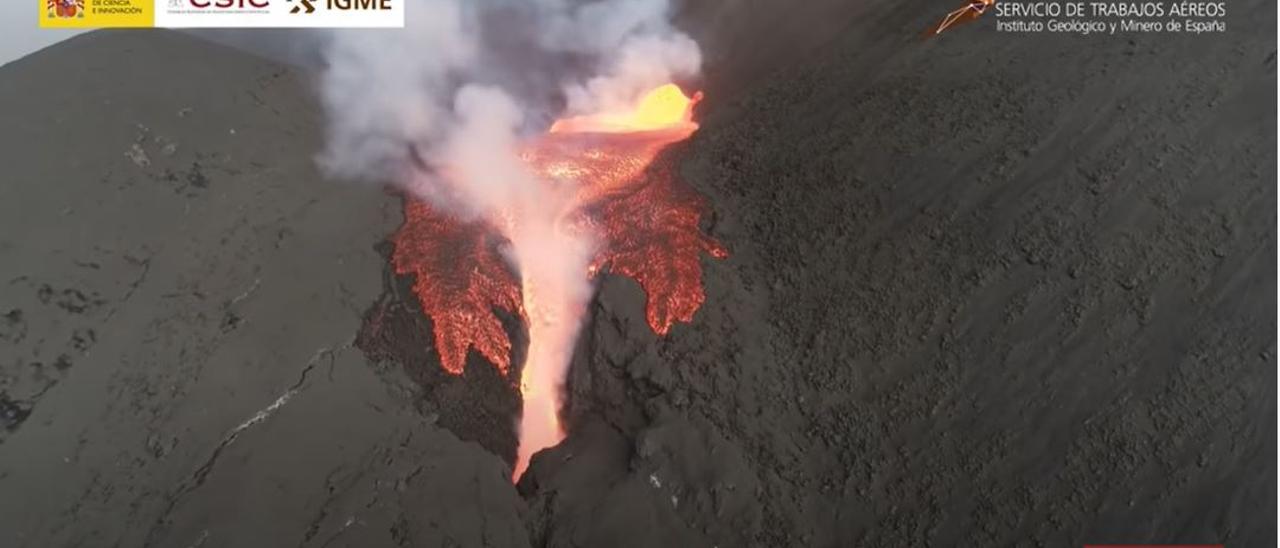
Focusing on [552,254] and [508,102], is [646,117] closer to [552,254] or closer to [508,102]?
[508,102]

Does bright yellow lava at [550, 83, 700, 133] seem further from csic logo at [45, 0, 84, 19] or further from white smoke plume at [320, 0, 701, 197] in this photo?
csic logo at [45, 0, 84, 19]

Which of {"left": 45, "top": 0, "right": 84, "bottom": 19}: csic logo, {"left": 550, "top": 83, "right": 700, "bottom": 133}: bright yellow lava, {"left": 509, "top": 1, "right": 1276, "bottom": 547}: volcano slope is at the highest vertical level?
{"left": 45, "top": 0, "right": 84, "bottom": 19}: csic logo

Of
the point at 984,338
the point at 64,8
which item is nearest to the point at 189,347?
the point at 984,338

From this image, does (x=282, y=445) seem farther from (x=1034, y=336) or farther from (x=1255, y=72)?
(x=1255, y=72)

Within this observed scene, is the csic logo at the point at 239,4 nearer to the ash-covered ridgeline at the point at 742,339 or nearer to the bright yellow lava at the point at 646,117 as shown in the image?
the ash-covered ridgeline at the point at 742,339

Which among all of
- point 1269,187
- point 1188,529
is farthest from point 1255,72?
point 1188,529

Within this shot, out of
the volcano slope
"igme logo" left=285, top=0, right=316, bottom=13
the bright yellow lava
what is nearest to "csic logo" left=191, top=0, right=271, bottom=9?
"igme logo" left=285, top=0, right=316, bottom=13
